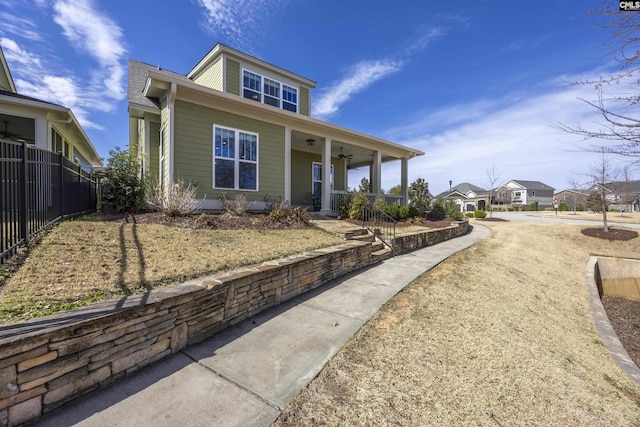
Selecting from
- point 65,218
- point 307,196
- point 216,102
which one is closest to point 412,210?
point 307,196

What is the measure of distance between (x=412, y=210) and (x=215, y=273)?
11.4 meters

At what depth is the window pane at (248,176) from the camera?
8656 mm

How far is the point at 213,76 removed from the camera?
36.4ft

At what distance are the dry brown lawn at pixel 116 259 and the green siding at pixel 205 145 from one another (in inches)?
103

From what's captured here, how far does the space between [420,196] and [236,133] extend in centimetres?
1037

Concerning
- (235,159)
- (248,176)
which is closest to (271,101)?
(235,159)

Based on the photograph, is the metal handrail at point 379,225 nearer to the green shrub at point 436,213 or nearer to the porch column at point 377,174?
the porch column at point 377,174

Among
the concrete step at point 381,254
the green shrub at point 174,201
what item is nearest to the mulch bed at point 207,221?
the green shrub at point 174,201

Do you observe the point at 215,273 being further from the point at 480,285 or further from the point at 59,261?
the point at 480,285

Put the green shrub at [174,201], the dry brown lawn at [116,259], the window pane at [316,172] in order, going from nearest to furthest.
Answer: the dry brown lawn at [116,259] < the green shrub at [174,201] < the window pane at [316,172]

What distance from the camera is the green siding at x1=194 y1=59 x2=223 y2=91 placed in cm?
1062

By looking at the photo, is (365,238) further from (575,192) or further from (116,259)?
(575,192)

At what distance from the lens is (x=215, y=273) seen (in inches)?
138

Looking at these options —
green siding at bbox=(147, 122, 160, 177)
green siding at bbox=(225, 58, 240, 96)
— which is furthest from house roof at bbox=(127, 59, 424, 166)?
green siding at bbox=(225, 58, 240, 96)
